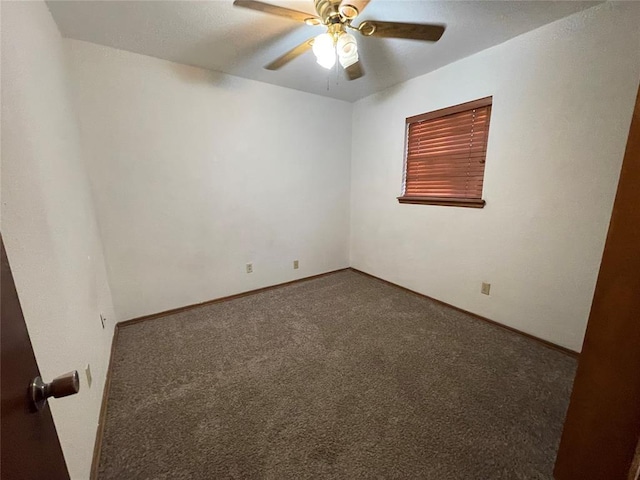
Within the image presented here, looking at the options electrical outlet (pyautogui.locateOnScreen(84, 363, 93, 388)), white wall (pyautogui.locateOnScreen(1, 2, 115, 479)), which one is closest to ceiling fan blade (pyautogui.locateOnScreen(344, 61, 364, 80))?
white wall (pyautogui.locateOnScreen(1, 2, 115, 479))

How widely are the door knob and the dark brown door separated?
0.01 metres

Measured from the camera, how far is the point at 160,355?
194cm

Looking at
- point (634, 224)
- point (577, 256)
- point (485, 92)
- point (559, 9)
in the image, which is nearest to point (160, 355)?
point (634, 224)

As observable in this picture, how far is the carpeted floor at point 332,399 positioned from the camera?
1.19 m

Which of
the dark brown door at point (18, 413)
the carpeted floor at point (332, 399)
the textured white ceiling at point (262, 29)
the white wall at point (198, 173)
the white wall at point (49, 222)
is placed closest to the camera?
the dark brown door at point (18, 413)

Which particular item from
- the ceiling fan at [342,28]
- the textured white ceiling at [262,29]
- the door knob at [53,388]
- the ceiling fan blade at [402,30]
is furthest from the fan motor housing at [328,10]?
the door knob at [53,388]

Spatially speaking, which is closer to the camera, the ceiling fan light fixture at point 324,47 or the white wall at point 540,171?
the ceiling fan light fixture at point 324,47

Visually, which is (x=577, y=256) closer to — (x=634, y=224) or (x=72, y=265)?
(x=634, y=224)

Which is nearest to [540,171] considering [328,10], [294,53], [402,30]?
[402,30]

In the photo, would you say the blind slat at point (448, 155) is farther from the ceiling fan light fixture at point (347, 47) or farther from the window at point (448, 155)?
the ceiling fan light fixture at point (347, 47)

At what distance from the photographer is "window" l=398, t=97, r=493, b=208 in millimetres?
2291

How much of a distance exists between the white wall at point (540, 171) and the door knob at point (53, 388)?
2655mm

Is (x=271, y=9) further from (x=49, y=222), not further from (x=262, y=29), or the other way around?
(x=49, y=222)

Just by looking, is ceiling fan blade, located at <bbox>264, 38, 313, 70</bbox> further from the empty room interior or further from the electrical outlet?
the electrical outlet
